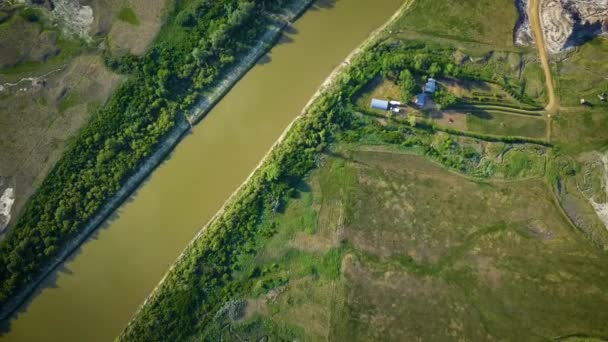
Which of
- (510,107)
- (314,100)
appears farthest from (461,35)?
(314,100)

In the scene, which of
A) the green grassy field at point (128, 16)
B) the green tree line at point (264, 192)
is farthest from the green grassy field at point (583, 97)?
the green grassy field at point (128, 16)

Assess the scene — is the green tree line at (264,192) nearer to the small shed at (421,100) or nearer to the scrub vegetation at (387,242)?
the scrub vegetation at (387,242)

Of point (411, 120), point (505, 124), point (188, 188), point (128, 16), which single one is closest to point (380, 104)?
point (411, 120)

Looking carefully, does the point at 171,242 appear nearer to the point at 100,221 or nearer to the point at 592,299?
the point at 100,221

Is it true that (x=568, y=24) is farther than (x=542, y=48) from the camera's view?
No

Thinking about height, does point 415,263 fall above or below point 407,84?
below

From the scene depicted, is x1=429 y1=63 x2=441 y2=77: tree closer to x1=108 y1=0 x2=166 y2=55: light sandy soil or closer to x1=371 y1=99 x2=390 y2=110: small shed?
x1=371 y1=99 x2=390 y2=110: small shed

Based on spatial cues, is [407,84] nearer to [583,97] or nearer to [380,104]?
[380,104]
